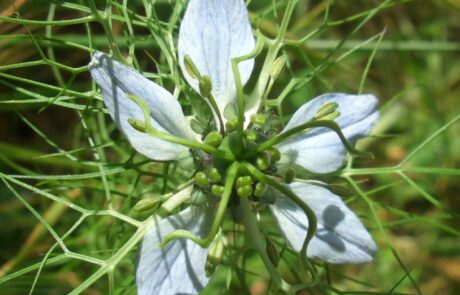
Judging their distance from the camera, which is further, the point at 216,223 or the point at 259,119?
the point at 259,119

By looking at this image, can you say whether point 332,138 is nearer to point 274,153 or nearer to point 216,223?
point 274,153

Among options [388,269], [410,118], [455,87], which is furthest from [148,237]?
[455,87]

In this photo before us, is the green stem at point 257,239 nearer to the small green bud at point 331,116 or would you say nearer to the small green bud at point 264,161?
the small green bud at point 264,161

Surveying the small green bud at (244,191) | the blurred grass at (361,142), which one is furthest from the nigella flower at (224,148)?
the blurred grass at (361,142)

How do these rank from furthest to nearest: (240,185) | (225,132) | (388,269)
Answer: (388,269) → (225,132) → (240,185)

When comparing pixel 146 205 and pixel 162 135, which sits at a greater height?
pixel 162 135

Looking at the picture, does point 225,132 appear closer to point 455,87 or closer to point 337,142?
point 337,142

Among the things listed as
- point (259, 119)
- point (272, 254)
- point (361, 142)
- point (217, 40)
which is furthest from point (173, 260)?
point (361, 142)
